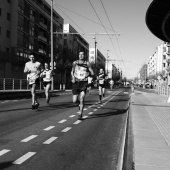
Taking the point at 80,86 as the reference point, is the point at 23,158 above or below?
below

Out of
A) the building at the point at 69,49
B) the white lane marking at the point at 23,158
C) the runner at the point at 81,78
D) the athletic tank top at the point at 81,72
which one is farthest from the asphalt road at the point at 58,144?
the building at the point at 69,49

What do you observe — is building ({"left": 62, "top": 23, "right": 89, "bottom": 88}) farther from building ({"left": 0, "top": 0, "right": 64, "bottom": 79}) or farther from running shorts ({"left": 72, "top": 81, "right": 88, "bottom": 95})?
running shorts ({"left": 72, "top": 81, "right": 88, "bottom": 95})

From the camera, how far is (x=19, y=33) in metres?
44.7

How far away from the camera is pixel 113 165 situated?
3.83 meters

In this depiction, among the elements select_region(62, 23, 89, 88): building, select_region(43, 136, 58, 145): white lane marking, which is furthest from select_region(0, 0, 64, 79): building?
select_region(43, 136, 58, 145): white lane marking

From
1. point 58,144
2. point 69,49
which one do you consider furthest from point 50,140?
point 69,49

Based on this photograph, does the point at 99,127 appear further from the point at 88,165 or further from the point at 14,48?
the point at 14,48

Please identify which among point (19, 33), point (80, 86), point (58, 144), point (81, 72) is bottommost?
point (58, 144)

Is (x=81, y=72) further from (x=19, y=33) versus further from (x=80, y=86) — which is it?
(x=19, y=33)

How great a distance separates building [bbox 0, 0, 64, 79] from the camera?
133 ft

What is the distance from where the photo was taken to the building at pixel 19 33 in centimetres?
4053

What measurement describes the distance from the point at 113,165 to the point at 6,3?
41.3 meters

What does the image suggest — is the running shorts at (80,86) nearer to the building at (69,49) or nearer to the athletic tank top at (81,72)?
the athletic tank top at (81,72)

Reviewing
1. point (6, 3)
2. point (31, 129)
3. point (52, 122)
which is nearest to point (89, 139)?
point (31, 129)
